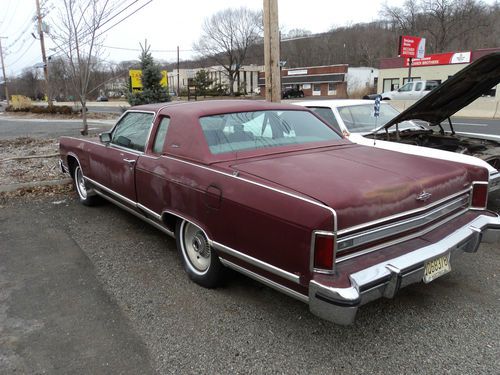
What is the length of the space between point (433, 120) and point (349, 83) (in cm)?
5553

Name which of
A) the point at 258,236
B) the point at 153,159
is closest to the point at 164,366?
the point at 258,236

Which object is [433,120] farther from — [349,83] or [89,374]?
[349,83]

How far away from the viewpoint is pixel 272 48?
7598 mm

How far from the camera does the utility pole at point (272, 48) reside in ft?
24.5

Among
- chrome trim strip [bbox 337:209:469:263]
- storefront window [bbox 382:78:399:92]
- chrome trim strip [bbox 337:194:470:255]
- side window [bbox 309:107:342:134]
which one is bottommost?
chrome trim strip [bbox 337:209:469:263]

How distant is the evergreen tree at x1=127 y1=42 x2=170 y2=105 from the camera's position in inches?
591

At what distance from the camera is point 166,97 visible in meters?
15.8

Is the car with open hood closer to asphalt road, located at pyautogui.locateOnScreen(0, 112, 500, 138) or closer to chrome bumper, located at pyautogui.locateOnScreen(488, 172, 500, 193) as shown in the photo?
chrome bumper, located at pyautogui.locateOnScreen(488, 172, 500, 193)

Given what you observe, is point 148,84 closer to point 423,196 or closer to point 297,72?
point 423,196

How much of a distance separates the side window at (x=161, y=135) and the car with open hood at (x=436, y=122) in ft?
7.21

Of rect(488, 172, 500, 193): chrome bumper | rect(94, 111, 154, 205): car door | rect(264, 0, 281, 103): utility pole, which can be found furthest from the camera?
rect(264, 0, 281, 103): utility pole

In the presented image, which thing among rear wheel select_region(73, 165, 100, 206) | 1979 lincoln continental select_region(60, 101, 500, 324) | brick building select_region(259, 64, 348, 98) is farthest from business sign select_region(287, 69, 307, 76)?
1979 lincoln continental select_region(60, 101, 500, 324)

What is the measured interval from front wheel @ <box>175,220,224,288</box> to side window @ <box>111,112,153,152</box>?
3.44 ft

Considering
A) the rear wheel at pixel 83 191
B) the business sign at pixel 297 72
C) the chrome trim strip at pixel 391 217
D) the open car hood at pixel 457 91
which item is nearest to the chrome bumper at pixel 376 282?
the chrome trim strip at pixel 391 217
